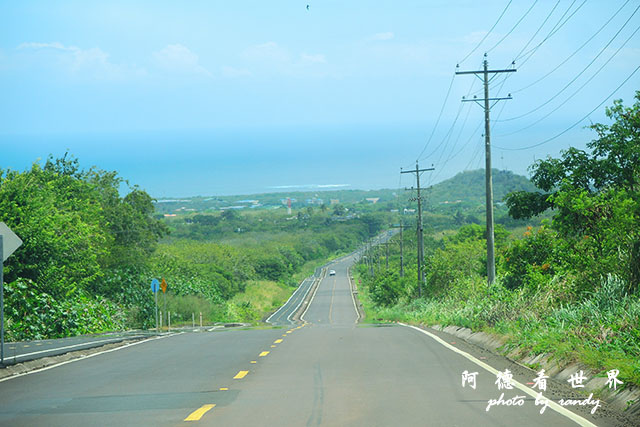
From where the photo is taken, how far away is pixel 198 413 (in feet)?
31.7

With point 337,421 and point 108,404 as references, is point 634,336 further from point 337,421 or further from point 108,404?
point 108,404

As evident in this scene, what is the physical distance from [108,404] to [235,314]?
68131 millimetres

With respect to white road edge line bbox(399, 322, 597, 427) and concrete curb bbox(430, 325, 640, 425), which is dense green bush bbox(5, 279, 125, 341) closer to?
concrete curb bbox(430, 325, 640, 425)

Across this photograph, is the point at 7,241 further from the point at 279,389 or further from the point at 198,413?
the point at 198,413

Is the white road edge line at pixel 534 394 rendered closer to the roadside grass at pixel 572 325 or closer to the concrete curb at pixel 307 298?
the roadside grass at pixel 572 325

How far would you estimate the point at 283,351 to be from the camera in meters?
17.9

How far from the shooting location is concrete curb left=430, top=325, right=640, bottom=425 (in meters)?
9.20

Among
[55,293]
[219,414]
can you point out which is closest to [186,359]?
[219,414]

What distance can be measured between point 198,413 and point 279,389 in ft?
7.07

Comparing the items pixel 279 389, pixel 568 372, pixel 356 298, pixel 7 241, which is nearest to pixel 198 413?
pixel 279 389

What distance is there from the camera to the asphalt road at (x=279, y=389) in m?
9.23

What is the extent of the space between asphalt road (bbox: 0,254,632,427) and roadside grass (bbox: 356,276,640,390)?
0.78 metres

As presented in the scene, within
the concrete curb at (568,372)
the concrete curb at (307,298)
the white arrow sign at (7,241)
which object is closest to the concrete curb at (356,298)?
the concrete curb at (307,298)

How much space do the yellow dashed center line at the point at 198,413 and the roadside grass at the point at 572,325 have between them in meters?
5.18
